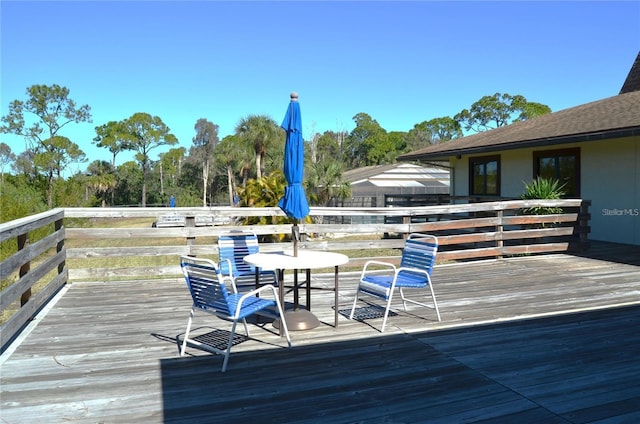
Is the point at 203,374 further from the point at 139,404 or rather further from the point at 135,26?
the point at 135,26

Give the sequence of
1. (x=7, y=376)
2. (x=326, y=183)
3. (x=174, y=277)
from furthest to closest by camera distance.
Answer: (x=326, y=183)
(x=174, y=277)
(x=7, y=376)

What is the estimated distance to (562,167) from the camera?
1241 cm

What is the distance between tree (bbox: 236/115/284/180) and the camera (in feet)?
115

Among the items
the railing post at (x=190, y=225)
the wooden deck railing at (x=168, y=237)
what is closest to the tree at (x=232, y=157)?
the wooden deck railing at (x=168, y=237)

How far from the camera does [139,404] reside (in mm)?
3047

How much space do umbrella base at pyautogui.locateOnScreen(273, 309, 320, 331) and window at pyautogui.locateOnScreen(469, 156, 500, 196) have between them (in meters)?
11.5

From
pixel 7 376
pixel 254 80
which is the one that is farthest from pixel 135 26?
pixel 254 80

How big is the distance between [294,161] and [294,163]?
0.02 meters

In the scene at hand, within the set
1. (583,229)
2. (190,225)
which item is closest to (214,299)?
(190,225)

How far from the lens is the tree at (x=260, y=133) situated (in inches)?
1383

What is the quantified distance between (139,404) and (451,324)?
299 cm

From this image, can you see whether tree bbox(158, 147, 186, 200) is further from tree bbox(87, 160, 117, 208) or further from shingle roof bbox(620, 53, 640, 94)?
shingle roof bbox(620, 53, 640, 94)

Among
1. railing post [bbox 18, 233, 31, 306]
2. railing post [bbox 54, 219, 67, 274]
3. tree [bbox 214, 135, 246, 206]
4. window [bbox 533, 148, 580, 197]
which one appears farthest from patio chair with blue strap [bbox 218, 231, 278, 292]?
tree [bbox 214, 135, 246, 206]

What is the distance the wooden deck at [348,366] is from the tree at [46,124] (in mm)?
42023
